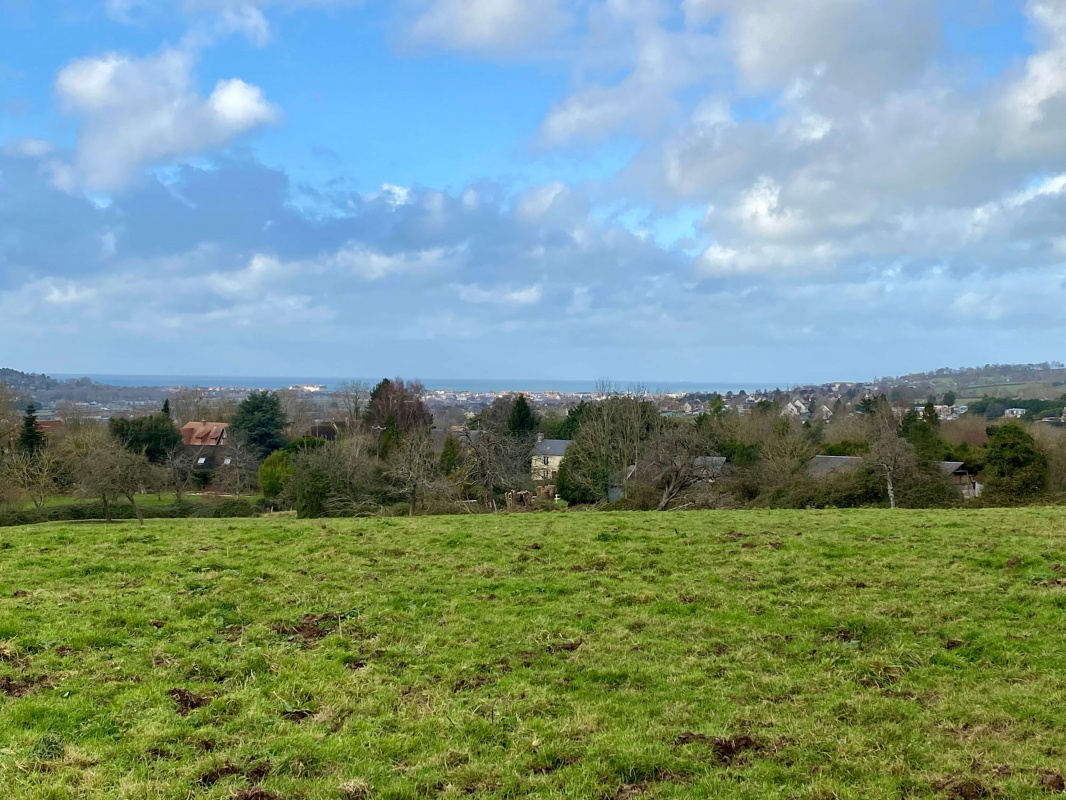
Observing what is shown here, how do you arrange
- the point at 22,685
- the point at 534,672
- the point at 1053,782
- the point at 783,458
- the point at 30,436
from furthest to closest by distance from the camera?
the point at 30,436 < the point at 783,458 < the point at 534,672 < the point at 22,685 < the point at 1053,782

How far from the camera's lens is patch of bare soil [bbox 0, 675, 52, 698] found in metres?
6.61

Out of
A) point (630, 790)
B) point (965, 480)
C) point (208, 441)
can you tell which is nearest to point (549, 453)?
point (965, 480)

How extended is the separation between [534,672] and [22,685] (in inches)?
196

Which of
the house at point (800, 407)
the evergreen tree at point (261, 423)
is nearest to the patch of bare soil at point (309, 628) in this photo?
the evergreen tree at point (261, 423)

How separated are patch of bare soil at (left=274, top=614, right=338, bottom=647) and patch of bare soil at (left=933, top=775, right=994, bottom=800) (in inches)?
254

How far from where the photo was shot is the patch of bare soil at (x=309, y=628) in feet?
28.1

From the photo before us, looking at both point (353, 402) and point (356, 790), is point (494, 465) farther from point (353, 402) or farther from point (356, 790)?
point (353, 402)

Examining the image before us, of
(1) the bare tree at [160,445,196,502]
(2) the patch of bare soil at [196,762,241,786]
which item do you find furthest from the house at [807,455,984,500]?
(1) the bare tree at [160,445,196,502]

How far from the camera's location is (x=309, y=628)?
8953mm

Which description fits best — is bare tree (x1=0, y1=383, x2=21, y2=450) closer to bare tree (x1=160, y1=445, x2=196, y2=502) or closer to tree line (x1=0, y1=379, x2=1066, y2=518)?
tree line (x1=0, y1=379, x2=1066, y2=518)

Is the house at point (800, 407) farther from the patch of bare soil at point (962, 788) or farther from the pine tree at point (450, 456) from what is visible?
the patch of bare soil at point (962, 788)

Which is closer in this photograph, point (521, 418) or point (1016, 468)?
point (1016, 468)

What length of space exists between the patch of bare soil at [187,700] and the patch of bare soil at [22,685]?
1.25 meters

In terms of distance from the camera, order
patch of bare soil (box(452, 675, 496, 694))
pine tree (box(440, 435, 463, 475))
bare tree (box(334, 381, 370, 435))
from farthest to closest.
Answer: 1. bare tree (box(334, 381, 370, 435))
2. pine tree (box(440, 435, 463, 475))
3. patch of bare soil (box(452, 675, 496, 694))
